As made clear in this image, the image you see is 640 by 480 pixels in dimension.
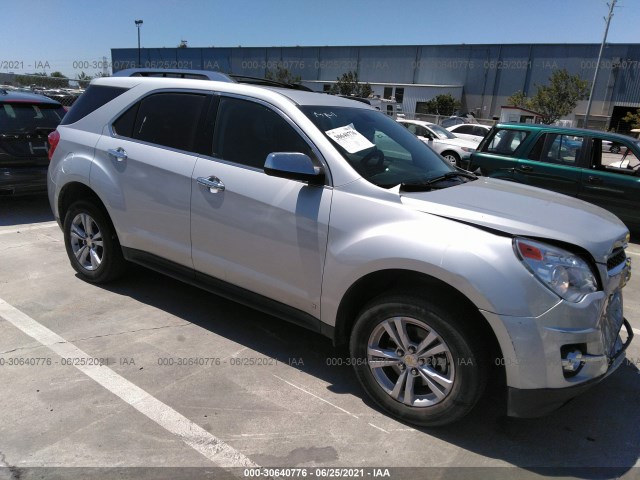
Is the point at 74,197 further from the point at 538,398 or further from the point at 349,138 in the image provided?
the point at 538,398

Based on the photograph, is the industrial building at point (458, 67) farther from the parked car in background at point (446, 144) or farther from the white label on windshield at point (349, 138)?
the white label on windshield at point (349, 138)

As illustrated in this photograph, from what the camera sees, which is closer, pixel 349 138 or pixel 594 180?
pixel 349 138

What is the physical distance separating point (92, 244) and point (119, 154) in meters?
1.02

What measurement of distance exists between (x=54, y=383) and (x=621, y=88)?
61051 mm

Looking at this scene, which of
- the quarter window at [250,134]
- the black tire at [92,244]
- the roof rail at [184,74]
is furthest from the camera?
the black tire at [92,244]

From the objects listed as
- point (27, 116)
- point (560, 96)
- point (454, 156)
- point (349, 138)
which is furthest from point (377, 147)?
point (560, 96)

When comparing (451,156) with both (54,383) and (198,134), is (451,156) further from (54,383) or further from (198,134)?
(54,383)

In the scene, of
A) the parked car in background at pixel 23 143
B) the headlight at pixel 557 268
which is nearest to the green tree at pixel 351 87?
the parked car in background at pixel 23 143

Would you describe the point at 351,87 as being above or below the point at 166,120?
above

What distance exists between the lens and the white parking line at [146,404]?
2545 millimetres

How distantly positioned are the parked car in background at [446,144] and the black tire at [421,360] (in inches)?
508

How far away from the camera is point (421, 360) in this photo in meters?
2.70

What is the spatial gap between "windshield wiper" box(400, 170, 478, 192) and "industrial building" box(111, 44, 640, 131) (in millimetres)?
45565

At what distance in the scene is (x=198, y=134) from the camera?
11.9 feet
